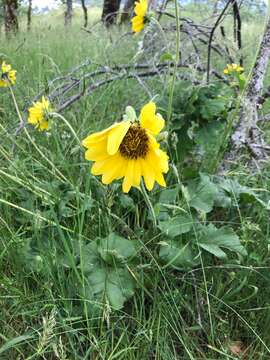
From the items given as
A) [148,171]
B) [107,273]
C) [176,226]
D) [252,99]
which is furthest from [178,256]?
[252,99]

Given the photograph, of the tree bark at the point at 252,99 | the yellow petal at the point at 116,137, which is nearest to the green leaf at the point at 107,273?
the yellow petal at the point at 116,137

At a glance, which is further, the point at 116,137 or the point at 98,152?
the point at 98,152

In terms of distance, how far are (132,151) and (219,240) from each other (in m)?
0.46

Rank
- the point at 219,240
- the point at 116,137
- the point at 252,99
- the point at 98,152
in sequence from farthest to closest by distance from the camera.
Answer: the point at 252,99
the point at 219,240
the point at 98,152
the point at 116,137

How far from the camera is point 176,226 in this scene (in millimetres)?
1366

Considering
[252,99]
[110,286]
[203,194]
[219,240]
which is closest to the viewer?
[110,286]

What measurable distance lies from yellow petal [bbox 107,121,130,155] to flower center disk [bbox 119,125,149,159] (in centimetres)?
5

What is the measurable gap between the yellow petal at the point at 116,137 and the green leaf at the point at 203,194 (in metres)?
0.52

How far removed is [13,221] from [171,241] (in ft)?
1.97

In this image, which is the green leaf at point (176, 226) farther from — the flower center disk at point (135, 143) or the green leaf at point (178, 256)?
the flower center disk at point (135, 143)

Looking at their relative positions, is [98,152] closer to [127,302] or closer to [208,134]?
[127,302]

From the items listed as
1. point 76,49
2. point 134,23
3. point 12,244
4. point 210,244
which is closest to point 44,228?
point 12,244

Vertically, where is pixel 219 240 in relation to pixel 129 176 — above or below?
below

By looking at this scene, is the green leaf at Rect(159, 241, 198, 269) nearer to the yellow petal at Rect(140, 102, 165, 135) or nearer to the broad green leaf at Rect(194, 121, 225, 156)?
the yellow petal at Rect(140, 102, 165, 135)
